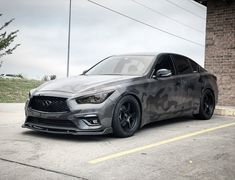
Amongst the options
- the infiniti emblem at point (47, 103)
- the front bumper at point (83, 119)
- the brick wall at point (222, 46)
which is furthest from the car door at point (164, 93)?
the brick wall at point (222, 46)

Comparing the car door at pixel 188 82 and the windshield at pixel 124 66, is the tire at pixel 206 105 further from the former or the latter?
the windshield at pixel 124 66

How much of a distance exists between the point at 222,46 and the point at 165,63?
6099mm

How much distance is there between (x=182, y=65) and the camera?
9.59 metres

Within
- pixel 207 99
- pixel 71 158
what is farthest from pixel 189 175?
pixel 207 99

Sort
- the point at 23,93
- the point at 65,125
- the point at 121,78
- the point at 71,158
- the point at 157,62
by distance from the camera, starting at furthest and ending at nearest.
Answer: the point at 23,93 < the point at 157,62 < the point at 121,78 < the point at 65,125 < the point at 71,158

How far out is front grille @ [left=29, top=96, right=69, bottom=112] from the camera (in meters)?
7.14

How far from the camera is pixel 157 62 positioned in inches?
341

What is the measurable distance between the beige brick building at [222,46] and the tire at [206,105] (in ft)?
13.5

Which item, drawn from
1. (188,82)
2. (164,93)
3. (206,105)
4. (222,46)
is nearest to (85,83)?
(164,93)

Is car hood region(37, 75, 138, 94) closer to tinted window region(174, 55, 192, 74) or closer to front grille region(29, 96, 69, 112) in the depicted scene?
front grille region(29, 96, 69, 112)

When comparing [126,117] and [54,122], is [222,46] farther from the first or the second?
[54,122]

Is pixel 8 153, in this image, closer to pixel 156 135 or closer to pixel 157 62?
pixel 156 135

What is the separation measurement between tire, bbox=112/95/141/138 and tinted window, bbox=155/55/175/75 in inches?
47.4

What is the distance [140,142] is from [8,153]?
6.97 feet
